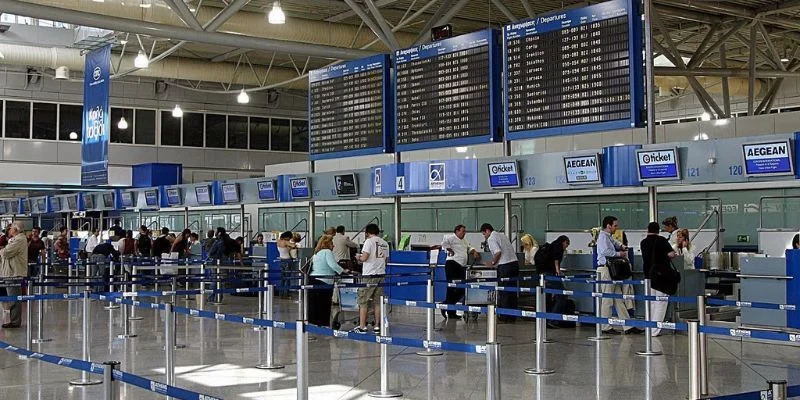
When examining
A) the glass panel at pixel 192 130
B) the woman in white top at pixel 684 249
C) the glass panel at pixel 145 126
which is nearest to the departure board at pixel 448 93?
the woman in white top at pixel 684 249

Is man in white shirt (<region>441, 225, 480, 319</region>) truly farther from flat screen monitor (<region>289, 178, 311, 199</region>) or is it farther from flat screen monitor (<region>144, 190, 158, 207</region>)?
flat screen monitor (<region>144, 190, 158, 207</region>)

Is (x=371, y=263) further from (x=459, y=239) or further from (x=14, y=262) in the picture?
(x=14, y=262)

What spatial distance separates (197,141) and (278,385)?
31.7 m

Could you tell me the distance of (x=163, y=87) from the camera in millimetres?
39031

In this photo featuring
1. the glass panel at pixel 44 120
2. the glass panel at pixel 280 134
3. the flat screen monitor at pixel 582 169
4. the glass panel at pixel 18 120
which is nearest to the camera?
the flat screen monitor at pixel 582 169

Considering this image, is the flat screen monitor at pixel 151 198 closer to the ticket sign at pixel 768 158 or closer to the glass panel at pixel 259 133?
the glass panel at pixel 259 133

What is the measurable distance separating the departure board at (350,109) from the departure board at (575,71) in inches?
117

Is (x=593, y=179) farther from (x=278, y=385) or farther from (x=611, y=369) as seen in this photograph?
(x=278, y=385)

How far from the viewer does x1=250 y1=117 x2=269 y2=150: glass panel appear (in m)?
41.5

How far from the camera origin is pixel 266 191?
20.5 m

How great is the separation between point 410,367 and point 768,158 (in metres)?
4.95

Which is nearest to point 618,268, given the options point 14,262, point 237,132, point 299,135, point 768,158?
point 768,158

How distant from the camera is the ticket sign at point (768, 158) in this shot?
11031mm

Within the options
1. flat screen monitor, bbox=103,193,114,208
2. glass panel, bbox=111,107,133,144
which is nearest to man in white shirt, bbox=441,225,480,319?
flat screen monitor, bbox=103,193,114,208
